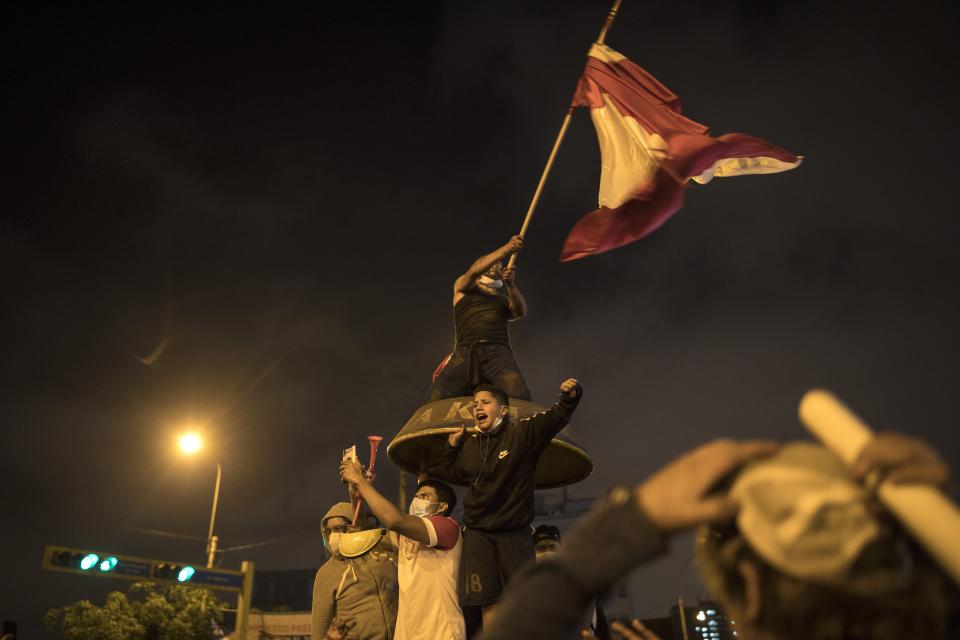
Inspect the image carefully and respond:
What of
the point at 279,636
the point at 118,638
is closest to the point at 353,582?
the point at 118,638

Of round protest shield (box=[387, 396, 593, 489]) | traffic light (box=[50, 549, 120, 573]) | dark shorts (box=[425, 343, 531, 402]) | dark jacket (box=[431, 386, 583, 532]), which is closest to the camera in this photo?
dark jacket (box=[431, 386, 583, 532])

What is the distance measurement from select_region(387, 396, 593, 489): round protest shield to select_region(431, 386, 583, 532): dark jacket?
1173 mm

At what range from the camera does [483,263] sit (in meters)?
7.80

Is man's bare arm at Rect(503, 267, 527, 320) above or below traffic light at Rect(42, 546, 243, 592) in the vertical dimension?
below

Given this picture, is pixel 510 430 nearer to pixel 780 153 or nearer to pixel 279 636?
pixel 780 153

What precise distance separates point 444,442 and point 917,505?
266 inches

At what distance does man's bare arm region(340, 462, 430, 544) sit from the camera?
A: 14.9 feet

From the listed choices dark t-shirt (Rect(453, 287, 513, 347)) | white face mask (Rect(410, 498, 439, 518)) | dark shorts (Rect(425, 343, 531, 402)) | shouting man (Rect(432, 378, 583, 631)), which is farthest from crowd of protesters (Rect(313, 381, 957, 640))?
dark t-shirt (Rect(453, 287, 513, 347))

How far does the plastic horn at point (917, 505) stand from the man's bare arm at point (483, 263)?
6.46 m

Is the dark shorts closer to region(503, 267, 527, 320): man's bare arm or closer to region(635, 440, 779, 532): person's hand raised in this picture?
region(503, 267, 527, 320): man's bare arm

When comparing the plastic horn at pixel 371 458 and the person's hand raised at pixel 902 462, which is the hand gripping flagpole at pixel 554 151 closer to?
the plastic horn at pixel 371 458

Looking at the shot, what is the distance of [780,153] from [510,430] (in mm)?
4234

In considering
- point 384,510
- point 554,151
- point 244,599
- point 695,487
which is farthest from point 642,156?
point 244,599

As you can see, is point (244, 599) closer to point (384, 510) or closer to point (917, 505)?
point (384, 510)
